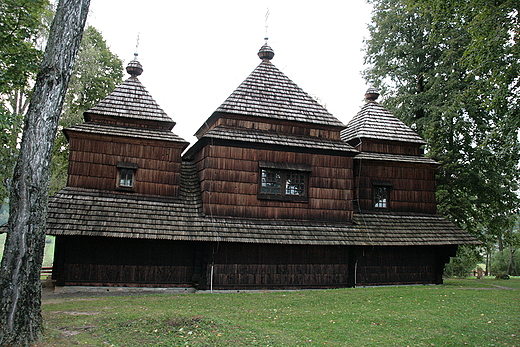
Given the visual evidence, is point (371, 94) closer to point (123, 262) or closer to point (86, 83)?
point (123, 262)

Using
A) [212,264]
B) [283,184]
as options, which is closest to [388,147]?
[283,184]

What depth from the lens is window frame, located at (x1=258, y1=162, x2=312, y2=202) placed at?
1467cm

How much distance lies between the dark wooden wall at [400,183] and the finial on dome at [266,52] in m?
5.97

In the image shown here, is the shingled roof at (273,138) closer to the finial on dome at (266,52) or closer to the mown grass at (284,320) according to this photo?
the finial on dome at (266,52)

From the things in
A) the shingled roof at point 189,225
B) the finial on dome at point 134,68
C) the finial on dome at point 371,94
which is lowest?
the shingled roof at point 189,225

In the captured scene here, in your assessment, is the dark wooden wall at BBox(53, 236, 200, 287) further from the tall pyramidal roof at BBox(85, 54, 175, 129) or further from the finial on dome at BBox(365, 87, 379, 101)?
the finial on dome at BBox(365, 87, 379, 101)

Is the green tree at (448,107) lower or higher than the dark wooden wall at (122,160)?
higher

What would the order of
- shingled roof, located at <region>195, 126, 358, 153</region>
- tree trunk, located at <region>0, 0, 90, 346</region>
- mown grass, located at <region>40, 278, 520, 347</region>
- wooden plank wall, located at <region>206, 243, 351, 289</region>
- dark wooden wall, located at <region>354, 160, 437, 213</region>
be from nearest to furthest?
tree trunk, located at <region>0, 0, 90, 346</region> < mown grass, located at <region>40, 278, 520, 347</region> < wooden plank wall, located at <region>206, 243, 351, 289</region> < shingled roof, located at <region>195, 126, 358, 153</region> < dark wooden wall, located at <region>354, 160, 437, 213</region>

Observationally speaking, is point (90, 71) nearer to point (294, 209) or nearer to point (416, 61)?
point (294, 209)

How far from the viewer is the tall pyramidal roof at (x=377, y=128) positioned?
59.3 ft

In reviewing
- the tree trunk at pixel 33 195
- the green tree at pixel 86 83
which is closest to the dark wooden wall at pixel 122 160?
the tree trunk at pixel 33 195

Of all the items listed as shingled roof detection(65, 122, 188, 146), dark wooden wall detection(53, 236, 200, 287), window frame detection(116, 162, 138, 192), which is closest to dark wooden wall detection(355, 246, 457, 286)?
dark wooden wall detection(53, 236, 200, 287)

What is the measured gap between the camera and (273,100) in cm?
1603

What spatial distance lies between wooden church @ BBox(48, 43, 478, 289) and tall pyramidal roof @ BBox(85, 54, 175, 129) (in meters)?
0.06
